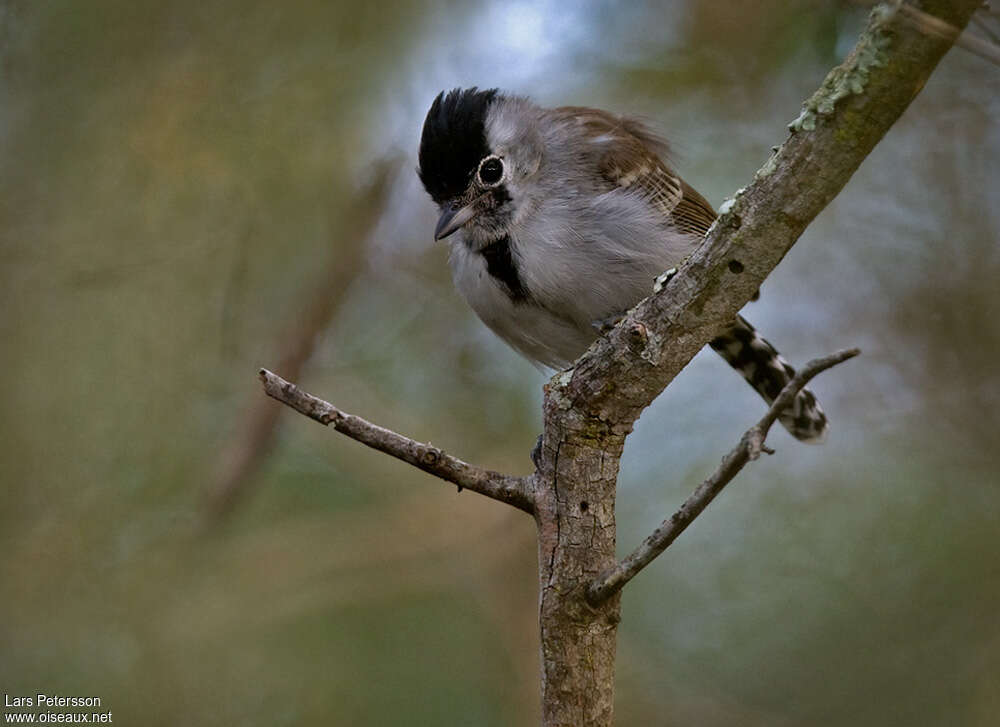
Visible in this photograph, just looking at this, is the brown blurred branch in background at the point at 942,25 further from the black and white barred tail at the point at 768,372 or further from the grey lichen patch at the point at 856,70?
the black and white barred tail at the point at 768,372

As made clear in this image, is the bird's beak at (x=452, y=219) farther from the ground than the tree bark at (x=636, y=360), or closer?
farther from the ground

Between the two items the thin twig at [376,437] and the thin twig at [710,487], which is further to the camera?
the thin twig at [376,437]

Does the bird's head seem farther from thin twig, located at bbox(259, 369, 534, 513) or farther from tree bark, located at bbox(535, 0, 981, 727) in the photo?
thin twig, located at bbox(259, 369, 534, 513)

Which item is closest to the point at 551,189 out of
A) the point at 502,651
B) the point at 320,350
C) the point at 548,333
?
the point at 548,333

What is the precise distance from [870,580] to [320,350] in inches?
142

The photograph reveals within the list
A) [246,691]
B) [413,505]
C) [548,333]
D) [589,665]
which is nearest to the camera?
[589,665]

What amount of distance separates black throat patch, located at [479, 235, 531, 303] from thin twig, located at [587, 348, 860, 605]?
6.11ft

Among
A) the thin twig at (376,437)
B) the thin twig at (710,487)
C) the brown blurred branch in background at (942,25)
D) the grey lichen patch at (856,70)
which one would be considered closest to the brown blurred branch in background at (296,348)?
the thin twig at (376,437)

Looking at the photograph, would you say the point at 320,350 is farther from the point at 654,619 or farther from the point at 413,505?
the point at 654,619

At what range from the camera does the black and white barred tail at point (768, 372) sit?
5270 millimetres

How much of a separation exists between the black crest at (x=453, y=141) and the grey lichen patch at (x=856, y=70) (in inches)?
96.3

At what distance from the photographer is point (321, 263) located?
6.59 m

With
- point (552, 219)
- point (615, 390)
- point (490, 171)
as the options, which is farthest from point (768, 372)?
point (615, 390)

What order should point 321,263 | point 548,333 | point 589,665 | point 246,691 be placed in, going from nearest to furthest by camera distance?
point 589,665, point 548,333, point 246,691, point 321,263
